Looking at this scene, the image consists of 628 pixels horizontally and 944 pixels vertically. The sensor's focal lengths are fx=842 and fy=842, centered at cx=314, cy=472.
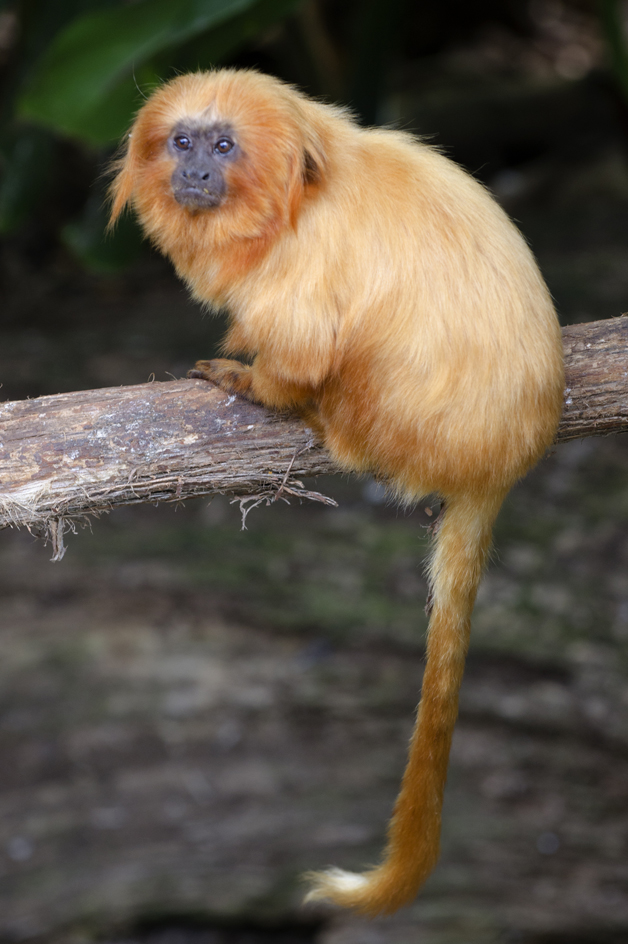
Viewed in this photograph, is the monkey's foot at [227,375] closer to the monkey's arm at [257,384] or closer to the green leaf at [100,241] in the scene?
the monkey's arm at [257,384]

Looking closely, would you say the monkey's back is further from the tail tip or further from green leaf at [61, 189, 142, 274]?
green leaf at [61, 189, 142, 274]

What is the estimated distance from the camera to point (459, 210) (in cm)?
176

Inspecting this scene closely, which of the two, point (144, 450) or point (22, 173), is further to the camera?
point (22, 173)

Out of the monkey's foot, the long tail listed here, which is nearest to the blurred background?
the monkey's foot

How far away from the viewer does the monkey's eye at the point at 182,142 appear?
177 centimetres

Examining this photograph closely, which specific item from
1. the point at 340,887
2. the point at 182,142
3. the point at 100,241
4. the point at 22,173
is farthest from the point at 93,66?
the point at 340,887

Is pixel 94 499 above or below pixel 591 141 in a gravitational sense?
below

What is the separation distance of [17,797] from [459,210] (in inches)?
119

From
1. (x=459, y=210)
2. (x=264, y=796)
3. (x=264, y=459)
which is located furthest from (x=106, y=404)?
(x=264, y=796)

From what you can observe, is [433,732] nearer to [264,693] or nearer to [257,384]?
[257,384]

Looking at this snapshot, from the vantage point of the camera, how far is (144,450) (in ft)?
6.15

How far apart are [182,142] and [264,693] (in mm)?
2489

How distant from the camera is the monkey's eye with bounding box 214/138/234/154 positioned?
1749mm

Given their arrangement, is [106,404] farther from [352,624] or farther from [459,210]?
[352,624]
